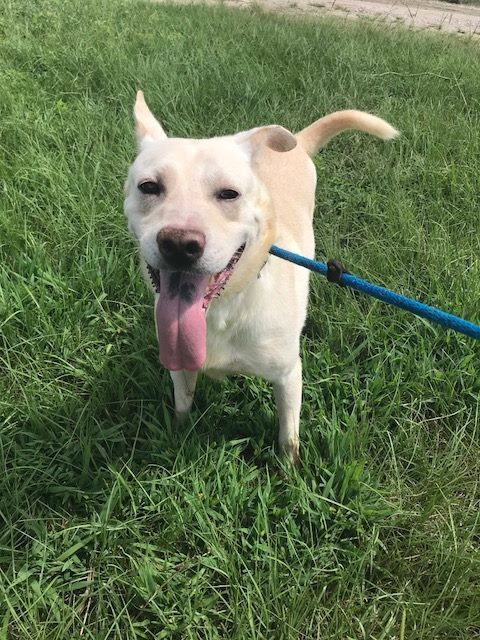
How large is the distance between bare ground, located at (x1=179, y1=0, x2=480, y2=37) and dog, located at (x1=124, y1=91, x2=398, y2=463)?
7.66 m

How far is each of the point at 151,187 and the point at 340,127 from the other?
5.27ft

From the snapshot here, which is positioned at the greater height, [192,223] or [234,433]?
[192,223]

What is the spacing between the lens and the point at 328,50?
482cm

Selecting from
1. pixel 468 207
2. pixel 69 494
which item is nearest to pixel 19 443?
pixel 69 494

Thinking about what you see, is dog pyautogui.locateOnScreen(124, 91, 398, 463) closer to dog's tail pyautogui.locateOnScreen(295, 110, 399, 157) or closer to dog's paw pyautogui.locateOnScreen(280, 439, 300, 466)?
dog's paw pyautogui.locateOnScreen(280, 439, 300, 466)

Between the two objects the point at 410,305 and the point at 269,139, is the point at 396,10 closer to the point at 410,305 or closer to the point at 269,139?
the point at 269,139

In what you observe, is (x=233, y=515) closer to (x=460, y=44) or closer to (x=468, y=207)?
(x=468, y=207)

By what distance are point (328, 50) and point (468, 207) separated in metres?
2.68

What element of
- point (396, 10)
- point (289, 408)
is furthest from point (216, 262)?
point (396, 10)

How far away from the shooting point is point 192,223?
4.42 ft

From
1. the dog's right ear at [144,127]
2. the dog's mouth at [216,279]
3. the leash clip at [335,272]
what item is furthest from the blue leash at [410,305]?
the dog's right ear at [144,127]

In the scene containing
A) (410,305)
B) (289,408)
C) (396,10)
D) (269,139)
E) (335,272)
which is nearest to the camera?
(410,305)

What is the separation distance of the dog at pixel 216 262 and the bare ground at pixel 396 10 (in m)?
7.66

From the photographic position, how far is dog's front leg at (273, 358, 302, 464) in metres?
1.87
